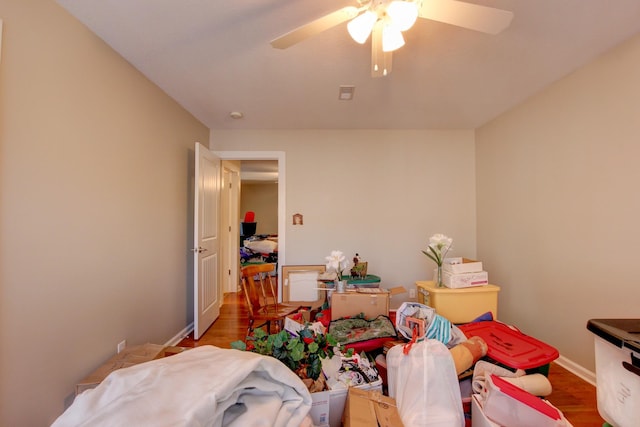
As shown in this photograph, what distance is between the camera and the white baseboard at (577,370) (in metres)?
2.11

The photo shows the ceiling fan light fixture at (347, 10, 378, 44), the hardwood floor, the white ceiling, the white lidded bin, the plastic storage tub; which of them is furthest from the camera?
the hardwood floor

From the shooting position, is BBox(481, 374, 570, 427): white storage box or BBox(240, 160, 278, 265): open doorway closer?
BBox(481, 374, 570, 427): white storage box

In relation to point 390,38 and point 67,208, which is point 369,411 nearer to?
point 390,38

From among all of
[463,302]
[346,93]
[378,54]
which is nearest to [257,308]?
[463,302]

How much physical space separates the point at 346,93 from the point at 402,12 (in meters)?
1.42

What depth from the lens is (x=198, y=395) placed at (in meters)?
0.74

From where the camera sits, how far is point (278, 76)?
2.29 m

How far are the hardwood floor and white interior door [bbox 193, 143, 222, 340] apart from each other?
128 millimetres

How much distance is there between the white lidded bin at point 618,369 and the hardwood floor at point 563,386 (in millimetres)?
1231

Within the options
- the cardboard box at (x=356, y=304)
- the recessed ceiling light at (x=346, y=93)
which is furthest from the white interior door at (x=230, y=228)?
the cardboard box at (x=356, y=304)

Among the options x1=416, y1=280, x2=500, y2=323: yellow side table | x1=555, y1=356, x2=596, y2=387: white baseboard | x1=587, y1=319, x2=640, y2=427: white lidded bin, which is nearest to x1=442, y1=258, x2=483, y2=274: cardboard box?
x1=416, y1=280, x2=500, y2=323: yellow side table

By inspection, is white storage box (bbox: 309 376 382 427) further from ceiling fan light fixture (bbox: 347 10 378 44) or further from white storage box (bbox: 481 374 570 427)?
ceiling fan light fixture (bbox: 347 10 378 44)

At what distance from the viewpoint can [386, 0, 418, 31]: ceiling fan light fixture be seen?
3.87 ft

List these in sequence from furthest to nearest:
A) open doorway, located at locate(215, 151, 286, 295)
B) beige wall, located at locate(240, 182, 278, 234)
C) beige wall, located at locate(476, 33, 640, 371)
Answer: beige wall, located at locate(240, 182, 278, 234) < open doorway, located at locate(215, 151, 286, 295) < beige wall, located at locate(476, 33, 640, 371)
